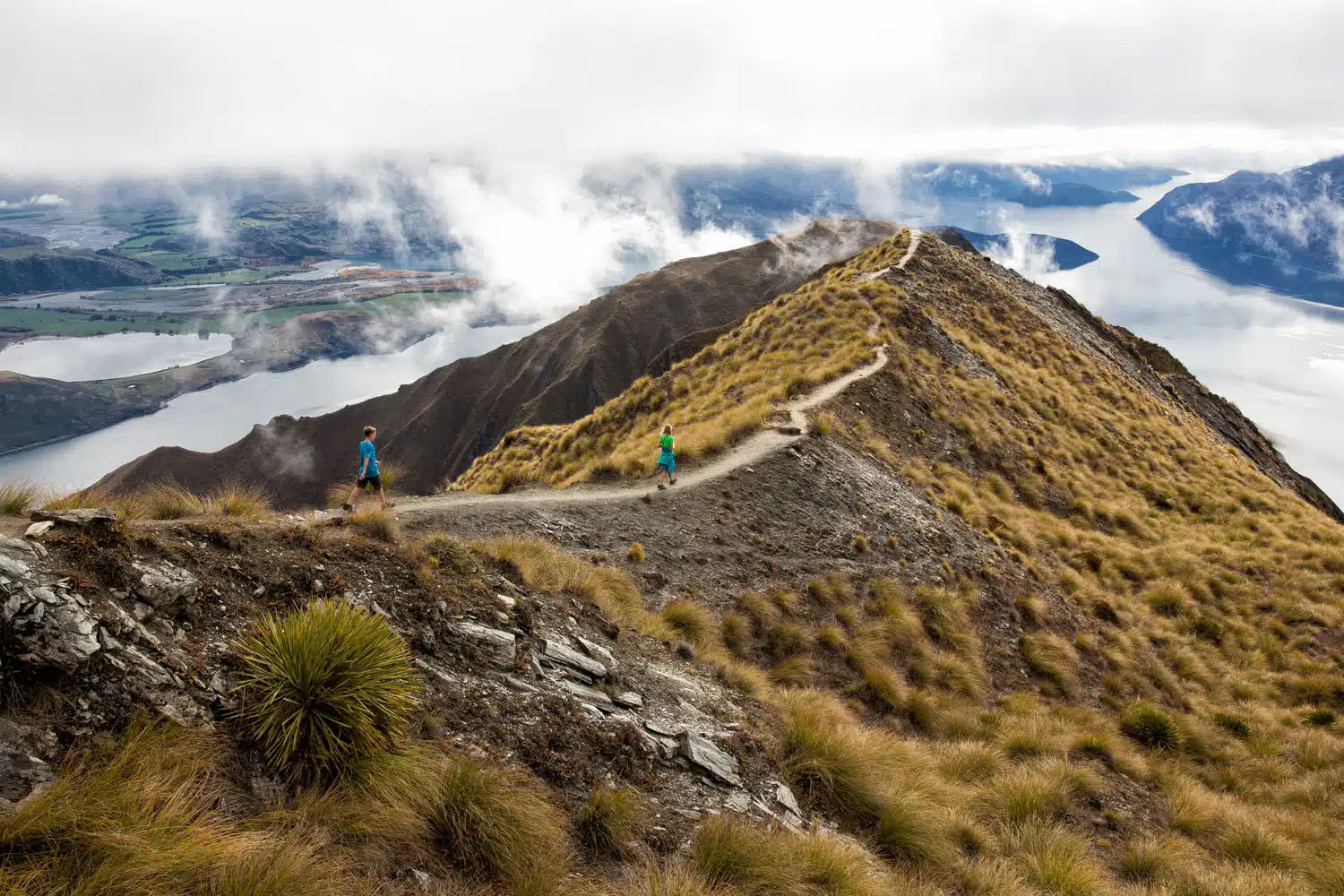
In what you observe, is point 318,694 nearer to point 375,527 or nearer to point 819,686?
point 375,527

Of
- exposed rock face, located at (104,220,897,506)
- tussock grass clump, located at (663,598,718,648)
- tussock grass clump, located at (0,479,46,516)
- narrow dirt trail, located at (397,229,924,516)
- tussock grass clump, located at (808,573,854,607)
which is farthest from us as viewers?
exposed rock face, located at (104,220,897,506)

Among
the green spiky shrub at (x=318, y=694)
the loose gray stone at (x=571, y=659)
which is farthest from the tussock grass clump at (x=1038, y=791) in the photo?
the green spiky shrub at (x=318, y=694)

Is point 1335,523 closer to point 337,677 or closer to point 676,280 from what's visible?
point 337,677

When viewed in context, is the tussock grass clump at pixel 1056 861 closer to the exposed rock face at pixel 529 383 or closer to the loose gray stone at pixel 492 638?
the loose gray stone at pixel 492 638

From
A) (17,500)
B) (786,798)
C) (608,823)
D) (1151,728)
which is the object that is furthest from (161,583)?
(1151,728)

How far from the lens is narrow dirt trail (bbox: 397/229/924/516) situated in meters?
16.8

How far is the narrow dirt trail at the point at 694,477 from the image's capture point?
1675cm

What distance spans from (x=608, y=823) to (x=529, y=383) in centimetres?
14880

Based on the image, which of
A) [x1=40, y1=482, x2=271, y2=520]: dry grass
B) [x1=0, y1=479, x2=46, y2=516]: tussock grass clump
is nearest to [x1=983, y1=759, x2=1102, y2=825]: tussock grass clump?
[x1=40, y1=482, x2=271, y2=520]: dry grass

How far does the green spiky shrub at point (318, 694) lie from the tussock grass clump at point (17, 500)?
388 cm

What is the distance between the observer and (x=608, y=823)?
639 centimetres

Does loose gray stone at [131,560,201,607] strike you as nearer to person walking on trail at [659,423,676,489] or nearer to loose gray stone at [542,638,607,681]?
loose gray stone at [542,638,607,681]

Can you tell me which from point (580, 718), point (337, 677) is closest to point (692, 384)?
point (580, 718)

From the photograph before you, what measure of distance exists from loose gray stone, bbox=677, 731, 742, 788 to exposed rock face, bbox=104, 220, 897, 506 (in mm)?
124093
